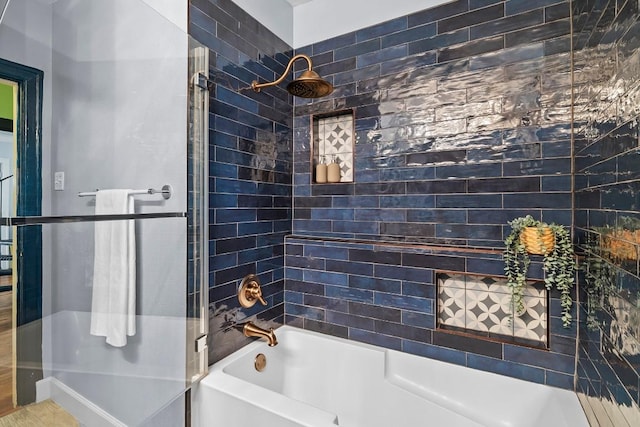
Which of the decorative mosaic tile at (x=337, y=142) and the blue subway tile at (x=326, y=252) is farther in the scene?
the decorative mosaic tile at (x=337, y=142)

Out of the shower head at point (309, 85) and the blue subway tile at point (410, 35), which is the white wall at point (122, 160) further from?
the blue subway tile at point (410, 35)

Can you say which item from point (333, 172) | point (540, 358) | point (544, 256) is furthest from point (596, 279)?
point (333, 172)

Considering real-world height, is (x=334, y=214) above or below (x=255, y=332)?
above

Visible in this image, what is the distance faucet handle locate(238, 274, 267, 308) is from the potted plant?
136 cm

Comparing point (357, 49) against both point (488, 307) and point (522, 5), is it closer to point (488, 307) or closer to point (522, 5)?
point (522, 5)

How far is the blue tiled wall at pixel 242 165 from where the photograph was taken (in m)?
1.72

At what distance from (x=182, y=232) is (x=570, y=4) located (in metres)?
2.22

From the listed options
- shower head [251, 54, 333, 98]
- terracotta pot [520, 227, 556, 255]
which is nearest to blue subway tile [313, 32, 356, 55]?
shower head [251, 54, 333, 98]

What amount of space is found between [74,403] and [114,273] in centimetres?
49

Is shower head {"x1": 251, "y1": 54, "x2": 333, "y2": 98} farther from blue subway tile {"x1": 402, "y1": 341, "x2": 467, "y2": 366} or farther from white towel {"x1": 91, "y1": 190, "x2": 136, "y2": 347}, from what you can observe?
blue subway tile {"x1": 402, "y1": 341, "x2": 467, "y2": 366}

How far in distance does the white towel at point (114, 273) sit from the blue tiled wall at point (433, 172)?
1.08 metres

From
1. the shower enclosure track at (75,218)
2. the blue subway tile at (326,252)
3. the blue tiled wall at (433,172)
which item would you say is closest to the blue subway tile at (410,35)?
the blue tiled wall at (433,172)

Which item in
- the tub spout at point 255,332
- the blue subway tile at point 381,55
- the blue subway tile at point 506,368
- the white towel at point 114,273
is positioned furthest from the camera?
the blue subway tile at point 381,55

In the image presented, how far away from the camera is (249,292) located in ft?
6.24
